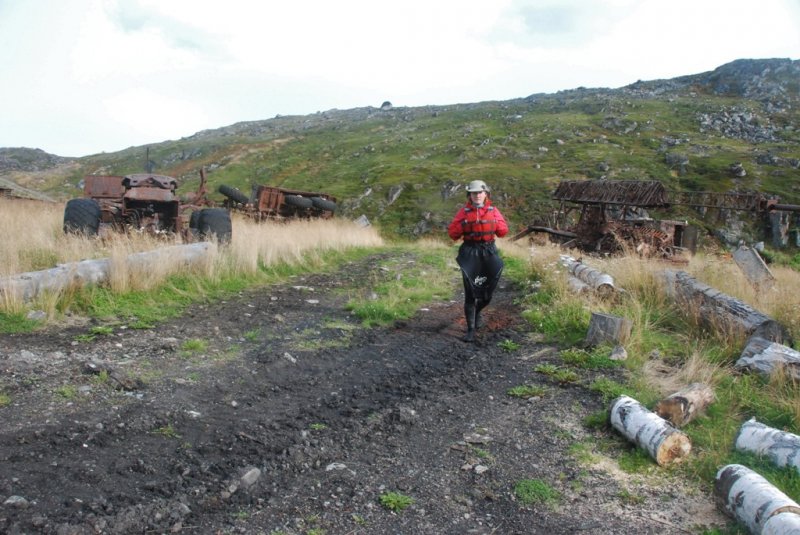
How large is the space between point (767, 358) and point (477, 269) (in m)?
3.16

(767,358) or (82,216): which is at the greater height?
(82,216)

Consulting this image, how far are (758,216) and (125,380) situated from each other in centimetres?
3467

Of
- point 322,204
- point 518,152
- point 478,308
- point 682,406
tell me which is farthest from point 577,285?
point 518,152

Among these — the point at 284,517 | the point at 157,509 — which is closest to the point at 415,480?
the point at 284,517

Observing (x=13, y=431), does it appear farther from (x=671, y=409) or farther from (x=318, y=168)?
(x=318, y=168)

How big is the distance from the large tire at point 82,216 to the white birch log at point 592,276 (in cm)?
870

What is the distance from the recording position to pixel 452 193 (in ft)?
119

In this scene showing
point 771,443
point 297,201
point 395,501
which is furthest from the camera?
point 297,201

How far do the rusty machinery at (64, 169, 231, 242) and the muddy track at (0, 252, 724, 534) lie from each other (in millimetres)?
5178

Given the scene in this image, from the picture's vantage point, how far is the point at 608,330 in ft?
21.3

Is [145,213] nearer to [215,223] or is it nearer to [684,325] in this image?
[215,223]

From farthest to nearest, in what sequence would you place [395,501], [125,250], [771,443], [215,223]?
[215,223]
[125,250]
[771,443]
[395,501]

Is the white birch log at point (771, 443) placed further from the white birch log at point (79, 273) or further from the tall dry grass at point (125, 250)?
the white birch log at point (79, 273)

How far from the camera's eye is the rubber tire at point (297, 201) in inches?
783
